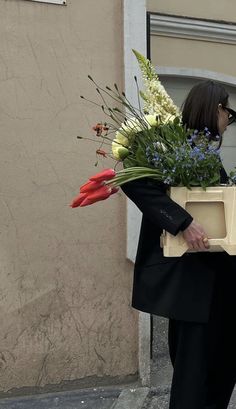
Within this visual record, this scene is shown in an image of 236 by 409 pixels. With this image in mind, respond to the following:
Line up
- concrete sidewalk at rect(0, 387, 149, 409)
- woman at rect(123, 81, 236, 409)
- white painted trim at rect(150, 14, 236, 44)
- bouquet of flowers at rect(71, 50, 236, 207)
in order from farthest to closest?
white painted trim at rect(150, 14, 236, 44) < concrete sidewalk at rect(0, 387, 149, 409) < woman at rect(123, 81, 236, 409) < bouquet of flowers at rect(71, 50, 236, 207)

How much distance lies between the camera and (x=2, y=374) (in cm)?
329

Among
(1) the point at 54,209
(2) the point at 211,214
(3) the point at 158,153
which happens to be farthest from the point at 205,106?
(1) the point at 54,209

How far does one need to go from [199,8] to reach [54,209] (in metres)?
3.41

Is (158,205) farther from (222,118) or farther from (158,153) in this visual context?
(222,118)

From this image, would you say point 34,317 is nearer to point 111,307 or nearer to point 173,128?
point 111,307

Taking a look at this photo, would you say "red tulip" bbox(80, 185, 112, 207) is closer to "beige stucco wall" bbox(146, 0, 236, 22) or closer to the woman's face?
the woman's face

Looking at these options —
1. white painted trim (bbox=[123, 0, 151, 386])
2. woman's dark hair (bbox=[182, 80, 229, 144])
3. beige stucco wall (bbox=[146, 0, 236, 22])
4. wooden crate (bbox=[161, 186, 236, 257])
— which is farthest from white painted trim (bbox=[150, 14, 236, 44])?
wooden crate (bbox=[161, 186, 236, 257])

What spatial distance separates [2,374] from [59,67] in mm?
1917

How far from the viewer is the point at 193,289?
2.27m

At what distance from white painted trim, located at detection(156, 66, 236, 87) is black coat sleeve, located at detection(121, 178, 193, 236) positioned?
3537mm

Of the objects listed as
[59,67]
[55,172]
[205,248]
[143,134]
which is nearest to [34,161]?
[55,172]

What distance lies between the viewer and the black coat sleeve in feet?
6.87

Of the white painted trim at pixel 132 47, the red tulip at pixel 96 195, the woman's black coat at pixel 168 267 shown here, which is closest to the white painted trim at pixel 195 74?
the white painted trim at pixel 132 47

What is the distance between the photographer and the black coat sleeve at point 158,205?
2.09 meters
